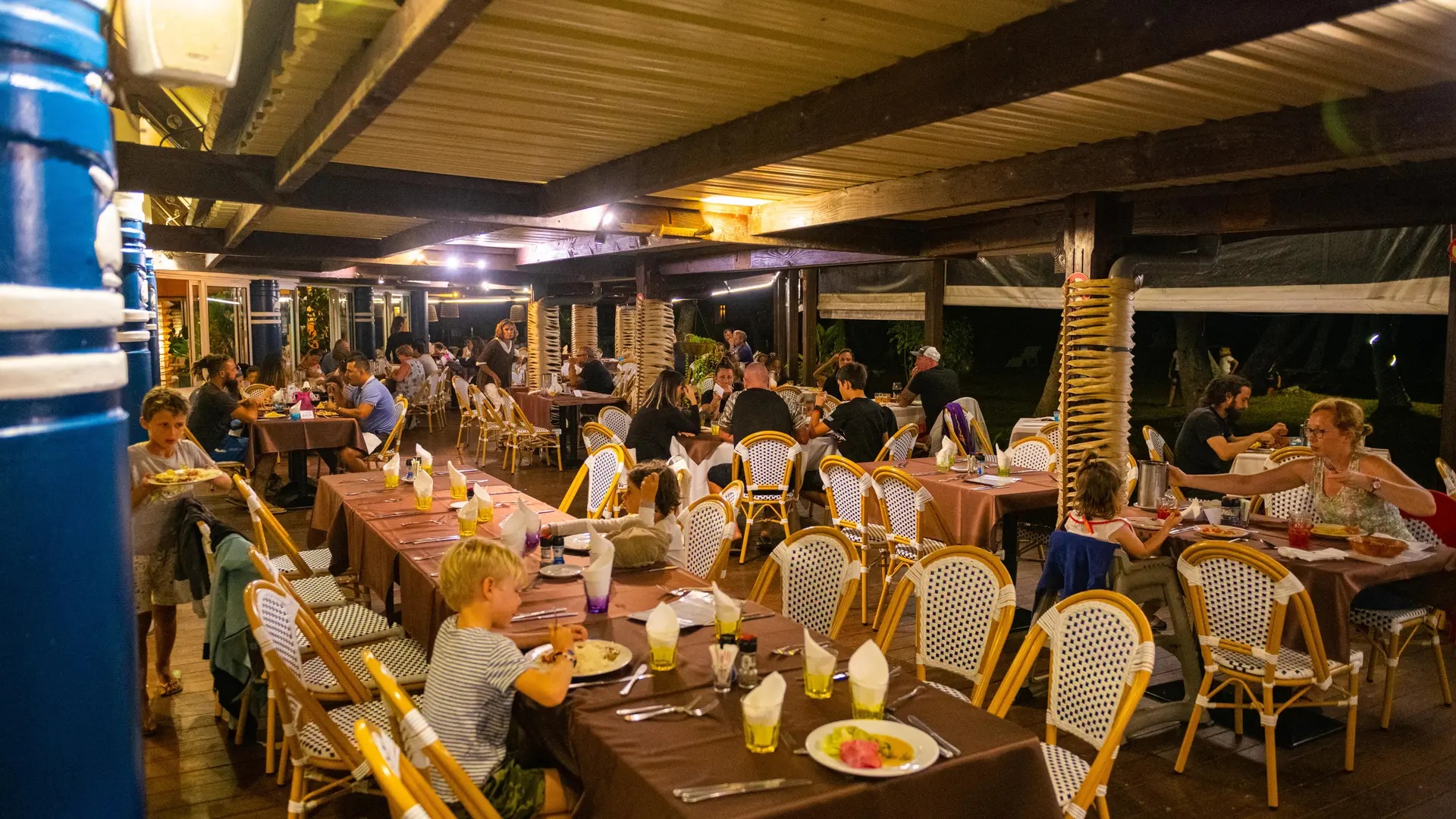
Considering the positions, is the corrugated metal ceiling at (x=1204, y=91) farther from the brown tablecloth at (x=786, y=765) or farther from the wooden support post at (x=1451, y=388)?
the wooden support post at (x=1451, y=388)

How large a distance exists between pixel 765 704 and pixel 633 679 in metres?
0.58

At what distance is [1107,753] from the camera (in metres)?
2.49

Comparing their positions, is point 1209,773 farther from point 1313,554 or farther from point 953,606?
point 953,606

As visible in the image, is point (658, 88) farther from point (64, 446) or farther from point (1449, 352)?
point (1449, 352)

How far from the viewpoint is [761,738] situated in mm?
2127

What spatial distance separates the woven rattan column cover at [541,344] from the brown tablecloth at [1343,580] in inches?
462

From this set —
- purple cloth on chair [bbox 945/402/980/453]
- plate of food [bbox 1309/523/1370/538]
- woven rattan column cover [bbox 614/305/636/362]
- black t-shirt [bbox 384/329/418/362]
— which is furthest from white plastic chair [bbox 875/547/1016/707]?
black t-shirt [bbox 384/329/418/362]

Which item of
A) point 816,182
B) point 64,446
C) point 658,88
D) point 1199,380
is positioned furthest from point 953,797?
point 1199,380

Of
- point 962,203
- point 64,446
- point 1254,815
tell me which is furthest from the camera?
point 962,203

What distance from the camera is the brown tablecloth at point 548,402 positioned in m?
11.0

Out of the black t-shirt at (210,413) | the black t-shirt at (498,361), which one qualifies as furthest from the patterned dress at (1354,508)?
the black t-shirt at (498,361)

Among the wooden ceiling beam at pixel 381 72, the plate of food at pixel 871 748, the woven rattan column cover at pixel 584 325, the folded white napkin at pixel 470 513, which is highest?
the wooden ceiling beam at pixel 381 72

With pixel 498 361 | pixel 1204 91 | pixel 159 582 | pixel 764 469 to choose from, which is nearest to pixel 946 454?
pixel 764 469

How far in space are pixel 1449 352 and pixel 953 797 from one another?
6.35 m
